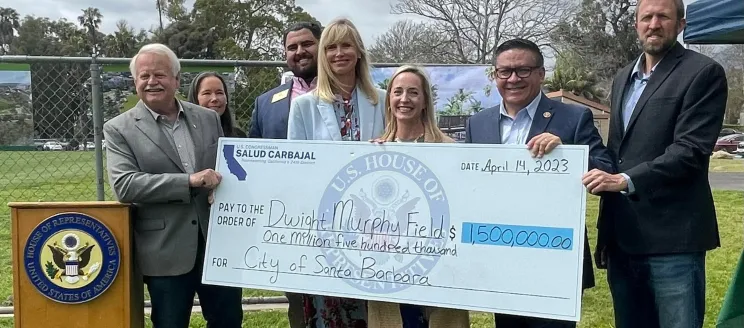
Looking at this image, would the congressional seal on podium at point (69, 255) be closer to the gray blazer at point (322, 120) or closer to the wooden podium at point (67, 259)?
the wooden podium at point (67, 259)

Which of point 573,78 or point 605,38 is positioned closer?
point 573,78

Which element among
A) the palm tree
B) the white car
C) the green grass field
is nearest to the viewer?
the white car

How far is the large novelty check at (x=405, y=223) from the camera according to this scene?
2.75 meters

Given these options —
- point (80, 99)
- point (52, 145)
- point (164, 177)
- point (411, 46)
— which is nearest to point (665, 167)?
point (164, 177)

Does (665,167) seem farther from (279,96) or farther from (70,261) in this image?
(70,261)

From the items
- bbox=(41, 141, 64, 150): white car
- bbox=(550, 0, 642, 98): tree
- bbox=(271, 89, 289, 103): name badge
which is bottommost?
bbox=(41, 141, 64, 150): white car

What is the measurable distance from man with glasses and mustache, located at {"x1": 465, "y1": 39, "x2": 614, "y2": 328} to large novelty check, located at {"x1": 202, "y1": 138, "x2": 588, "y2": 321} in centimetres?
12

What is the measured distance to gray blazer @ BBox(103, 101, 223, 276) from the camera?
304cm

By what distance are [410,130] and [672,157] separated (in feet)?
3.95

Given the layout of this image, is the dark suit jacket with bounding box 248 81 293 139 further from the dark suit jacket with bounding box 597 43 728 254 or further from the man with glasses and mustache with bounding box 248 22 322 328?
the dark suit jacket with bounding box 597 43 728 254

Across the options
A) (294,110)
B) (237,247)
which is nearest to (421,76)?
(294,110)

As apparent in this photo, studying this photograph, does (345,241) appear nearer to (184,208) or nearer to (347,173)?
(347,173)

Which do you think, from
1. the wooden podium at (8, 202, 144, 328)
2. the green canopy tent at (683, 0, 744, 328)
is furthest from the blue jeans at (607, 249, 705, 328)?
the wooden podium at (8, 202, 144, 328)

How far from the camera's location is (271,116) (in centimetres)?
379
